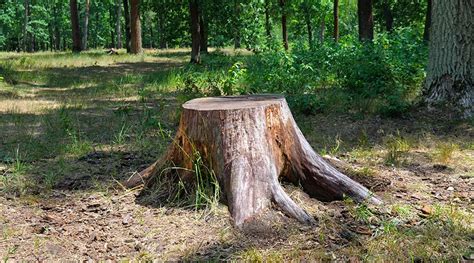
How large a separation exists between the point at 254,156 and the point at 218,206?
490 millimetres

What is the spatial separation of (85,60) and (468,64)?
15.1 metres

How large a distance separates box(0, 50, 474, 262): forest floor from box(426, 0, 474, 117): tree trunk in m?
0.35

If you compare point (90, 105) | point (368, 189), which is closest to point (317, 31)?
point (90, 105)

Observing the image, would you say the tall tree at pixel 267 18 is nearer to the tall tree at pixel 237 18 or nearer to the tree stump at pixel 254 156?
the tall tree at pixel 237 18

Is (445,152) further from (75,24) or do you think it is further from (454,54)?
(75,24)

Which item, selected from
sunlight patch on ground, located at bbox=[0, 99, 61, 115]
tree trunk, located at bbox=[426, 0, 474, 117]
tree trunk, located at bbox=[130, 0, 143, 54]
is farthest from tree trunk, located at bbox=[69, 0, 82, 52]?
tree trunk, located at bbox=[426, 0, 474, 117]

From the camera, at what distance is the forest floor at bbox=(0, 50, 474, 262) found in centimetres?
321

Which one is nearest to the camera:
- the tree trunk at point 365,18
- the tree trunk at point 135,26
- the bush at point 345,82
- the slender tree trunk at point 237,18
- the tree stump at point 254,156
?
the tree stump at point 254,156

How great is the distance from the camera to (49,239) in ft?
11.1

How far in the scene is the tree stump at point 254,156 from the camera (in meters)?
3.70

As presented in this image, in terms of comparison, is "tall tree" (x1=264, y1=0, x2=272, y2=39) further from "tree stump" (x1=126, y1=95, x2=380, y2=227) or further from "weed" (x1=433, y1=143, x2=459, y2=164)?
"tree stump" (x1=126, y1=95, x2=380, y2=227)

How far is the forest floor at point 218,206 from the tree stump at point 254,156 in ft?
0.43

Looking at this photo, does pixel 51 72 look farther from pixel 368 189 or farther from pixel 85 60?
pixel 368 189

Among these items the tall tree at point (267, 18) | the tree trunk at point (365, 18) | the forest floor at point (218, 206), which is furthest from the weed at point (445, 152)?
the tall tree at point (267, 18)
